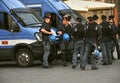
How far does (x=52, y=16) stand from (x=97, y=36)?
13.5 ft

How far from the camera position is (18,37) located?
1650cm

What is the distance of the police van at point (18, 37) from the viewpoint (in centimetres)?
1641

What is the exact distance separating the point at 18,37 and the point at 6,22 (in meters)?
0.69

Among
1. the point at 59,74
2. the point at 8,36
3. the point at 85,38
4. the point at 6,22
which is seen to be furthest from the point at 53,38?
the point at 59,74

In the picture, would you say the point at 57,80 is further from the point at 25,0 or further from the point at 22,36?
the point at 25,0

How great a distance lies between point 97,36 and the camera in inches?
616

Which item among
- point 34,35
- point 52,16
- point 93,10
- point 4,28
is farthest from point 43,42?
point 93,10

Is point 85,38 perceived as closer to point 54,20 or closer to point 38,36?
point 38,36

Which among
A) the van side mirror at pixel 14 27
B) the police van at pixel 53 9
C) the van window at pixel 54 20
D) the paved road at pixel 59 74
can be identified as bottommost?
the paved road at pixel 59 74

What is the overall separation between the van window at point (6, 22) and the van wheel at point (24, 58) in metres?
0.86

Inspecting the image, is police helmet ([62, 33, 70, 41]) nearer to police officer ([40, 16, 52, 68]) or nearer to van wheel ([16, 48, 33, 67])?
police officer ([40, 16, 52, 68])

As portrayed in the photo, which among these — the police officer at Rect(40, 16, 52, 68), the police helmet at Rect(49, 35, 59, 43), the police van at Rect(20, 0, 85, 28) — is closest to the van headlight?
the police officer at Rect(40, 16, 52, 68)

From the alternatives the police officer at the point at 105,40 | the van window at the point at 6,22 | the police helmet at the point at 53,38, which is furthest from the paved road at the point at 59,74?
the van window at the point at 6,22

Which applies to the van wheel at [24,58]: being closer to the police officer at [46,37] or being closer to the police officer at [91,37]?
the police officer at [46,37]
